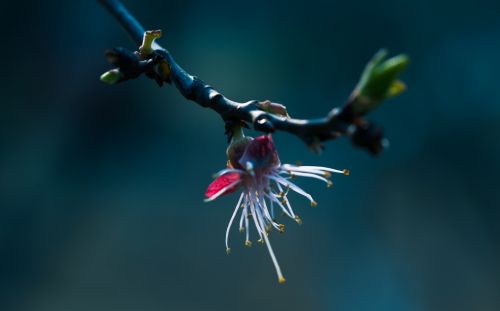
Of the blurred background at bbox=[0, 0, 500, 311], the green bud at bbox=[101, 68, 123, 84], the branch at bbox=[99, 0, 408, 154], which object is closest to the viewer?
the branch at bbox=[99, 0, 408, 154]

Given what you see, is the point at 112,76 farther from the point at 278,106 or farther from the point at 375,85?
the point at 375,85

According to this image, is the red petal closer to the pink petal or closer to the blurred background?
the pink petal

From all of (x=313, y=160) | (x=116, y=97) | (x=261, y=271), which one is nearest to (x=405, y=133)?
(x=313, y=160)

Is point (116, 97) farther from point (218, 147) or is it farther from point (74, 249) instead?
point (74, 249)

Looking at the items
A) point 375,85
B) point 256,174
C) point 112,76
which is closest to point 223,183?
point 256,174

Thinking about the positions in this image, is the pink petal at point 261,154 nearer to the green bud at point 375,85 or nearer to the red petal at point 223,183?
the red petal at point 223,183

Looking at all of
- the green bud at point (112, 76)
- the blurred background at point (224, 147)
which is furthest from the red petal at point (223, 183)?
the blurred background at point (224, 147)

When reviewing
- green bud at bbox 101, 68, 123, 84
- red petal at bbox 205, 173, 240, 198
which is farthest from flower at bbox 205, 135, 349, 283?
green bud at bbox 101, 68, 123, 84
